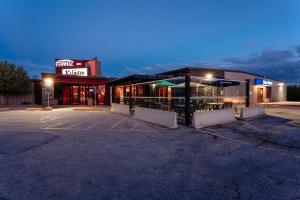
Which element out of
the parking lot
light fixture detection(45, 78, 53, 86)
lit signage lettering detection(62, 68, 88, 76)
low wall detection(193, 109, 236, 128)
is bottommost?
the parking lot

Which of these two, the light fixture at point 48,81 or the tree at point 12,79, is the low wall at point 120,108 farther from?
the tree at point 12,79

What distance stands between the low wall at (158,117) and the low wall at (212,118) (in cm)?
111

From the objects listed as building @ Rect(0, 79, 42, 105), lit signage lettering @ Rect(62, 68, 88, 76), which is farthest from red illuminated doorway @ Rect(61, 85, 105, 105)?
lit signage lettering @ Rect(62, 68, 88, 76)

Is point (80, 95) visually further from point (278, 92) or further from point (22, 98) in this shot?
point (278, 92)

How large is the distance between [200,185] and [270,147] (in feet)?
13.4

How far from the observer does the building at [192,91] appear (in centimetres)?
1191

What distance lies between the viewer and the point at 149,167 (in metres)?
4.66

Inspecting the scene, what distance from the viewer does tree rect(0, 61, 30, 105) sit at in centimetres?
2555

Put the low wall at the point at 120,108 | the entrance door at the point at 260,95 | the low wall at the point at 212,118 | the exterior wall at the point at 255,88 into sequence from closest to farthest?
the low wall at the point at 212,118
the low wall at the point at 120,108
the exterior wall at the point at 255,88
the entrance door at the point at 260,95

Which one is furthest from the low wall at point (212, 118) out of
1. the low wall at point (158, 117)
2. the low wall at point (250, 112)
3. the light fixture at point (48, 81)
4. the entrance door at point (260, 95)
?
the entrance door at point (260, 95)

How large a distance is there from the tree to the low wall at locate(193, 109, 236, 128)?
26196mm

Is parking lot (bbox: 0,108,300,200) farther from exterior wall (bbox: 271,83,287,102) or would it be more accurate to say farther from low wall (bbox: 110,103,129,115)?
Result: exterior wall (bbox: 271,83,287,102)

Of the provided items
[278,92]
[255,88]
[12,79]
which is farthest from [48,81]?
[278,92]

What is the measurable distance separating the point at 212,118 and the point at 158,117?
298cm
